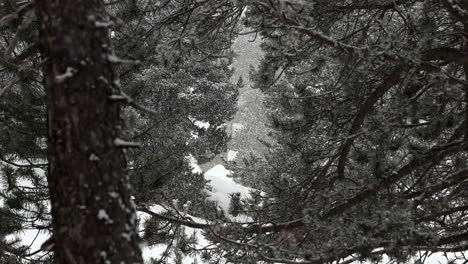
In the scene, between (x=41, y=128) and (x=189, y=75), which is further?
(x=189, y=75)

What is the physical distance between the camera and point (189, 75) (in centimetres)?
1577

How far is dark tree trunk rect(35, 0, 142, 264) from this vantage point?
2270 mm

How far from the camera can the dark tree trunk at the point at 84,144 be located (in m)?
2.27

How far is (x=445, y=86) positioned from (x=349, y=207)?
5.04ft

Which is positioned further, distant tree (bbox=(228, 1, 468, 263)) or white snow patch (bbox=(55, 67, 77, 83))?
distant tree (bbox=(228, 1, 468, 263))

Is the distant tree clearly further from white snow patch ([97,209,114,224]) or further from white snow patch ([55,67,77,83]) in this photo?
white snow patch ([97,209,114,224])

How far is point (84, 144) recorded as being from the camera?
229cm

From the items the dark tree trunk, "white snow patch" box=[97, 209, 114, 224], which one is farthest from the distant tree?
"white snow patch" box=[97, 209, 114, 224]

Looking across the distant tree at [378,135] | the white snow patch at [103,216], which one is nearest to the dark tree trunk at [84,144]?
the white snow patch at [103,216]

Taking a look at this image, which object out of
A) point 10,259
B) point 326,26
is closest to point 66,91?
point 10,259

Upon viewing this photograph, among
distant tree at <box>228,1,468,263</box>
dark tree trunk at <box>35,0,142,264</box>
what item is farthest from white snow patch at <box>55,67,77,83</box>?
distant tree at <box>228,1,468,263</box>

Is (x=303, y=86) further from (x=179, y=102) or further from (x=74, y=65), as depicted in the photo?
(x=179, y=102)

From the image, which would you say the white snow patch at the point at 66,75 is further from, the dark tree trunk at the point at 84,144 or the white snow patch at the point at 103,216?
the white snow patch at the point at 103,216

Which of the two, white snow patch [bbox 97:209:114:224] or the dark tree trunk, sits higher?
the dark tree trunk
